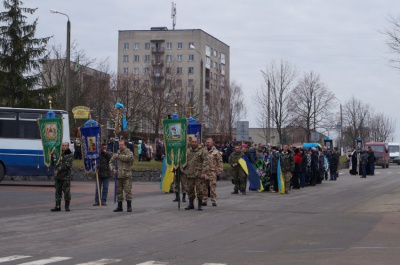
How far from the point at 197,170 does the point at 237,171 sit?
22.2 feet

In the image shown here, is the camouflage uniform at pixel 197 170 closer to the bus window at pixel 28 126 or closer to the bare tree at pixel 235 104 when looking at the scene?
the bus window at pixel 28 126

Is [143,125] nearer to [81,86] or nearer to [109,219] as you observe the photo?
[81,86]

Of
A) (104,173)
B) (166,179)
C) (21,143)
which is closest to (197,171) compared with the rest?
(104,173)

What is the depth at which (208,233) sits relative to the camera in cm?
1358

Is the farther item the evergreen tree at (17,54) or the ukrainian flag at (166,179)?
the evergreen tree at (17,54)

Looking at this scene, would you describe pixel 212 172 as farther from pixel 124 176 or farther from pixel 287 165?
pixel 287 165

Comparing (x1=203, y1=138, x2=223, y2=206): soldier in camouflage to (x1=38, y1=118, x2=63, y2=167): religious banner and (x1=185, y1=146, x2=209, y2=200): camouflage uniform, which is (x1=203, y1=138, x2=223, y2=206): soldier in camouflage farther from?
(x1=38, y1=118, x2=63, y2=167): religious banner

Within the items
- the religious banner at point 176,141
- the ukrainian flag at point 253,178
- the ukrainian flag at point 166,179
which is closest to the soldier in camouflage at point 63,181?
the religious banner at point 176,141

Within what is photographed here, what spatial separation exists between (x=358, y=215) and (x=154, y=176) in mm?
18942

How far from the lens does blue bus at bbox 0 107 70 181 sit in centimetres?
2928

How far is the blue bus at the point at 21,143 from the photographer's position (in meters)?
29.3

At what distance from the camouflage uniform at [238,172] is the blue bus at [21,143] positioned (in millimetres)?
8198

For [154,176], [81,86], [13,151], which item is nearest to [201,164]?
[13,151]

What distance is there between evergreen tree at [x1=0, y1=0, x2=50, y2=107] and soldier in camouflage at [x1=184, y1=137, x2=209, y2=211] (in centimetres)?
2652
